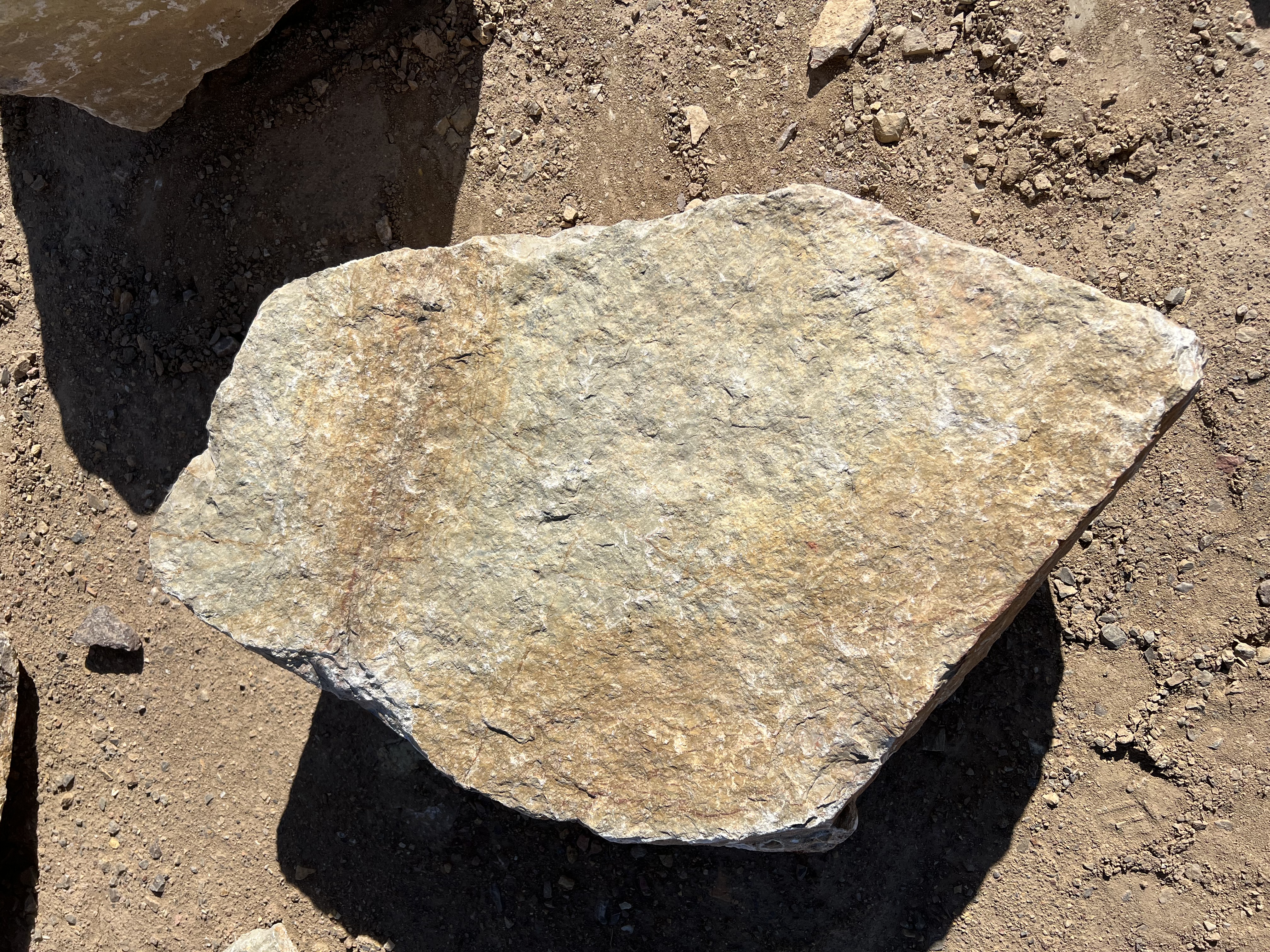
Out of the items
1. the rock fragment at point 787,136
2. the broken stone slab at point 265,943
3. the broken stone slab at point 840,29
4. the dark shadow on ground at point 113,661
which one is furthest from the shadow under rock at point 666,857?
the broken stone slab at point 840,29

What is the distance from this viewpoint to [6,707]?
3646 millimetres

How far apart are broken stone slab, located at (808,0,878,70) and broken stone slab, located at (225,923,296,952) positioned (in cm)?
367

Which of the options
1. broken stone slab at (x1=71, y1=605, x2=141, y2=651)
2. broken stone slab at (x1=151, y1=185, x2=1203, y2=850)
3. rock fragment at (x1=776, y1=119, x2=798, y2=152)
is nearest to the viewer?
broken stone slab at (x1=151, y1=185, x2=1203, y2=850)

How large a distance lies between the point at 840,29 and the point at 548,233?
1.26m

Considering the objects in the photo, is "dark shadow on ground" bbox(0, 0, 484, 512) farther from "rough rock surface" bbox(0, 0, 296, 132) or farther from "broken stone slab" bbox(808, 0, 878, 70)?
"broken stone slab" bbox(808, 0, 878, 70)

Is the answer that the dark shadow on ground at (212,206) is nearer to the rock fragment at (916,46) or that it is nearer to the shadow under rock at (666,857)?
the shadow under rock at (666,857)

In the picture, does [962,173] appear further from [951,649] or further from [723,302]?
[951,649]

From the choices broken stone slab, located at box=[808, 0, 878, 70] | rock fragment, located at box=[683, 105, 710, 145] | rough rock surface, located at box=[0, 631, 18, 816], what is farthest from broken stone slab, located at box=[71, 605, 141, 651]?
broken stone slab, located at box=[808, 0, 878, 70]

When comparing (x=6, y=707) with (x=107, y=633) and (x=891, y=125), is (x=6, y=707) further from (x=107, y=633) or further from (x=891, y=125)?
(x=891, y=125)

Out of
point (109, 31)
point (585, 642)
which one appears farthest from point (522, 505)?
point (109, 31)

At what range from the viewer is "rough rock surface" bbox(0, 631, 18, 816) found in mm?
3607

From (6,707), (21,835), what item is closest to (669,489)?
(6,707)

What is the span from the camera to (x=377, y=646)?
8.31ft

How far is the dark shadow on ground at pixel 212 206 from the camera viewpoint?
12.1ft
